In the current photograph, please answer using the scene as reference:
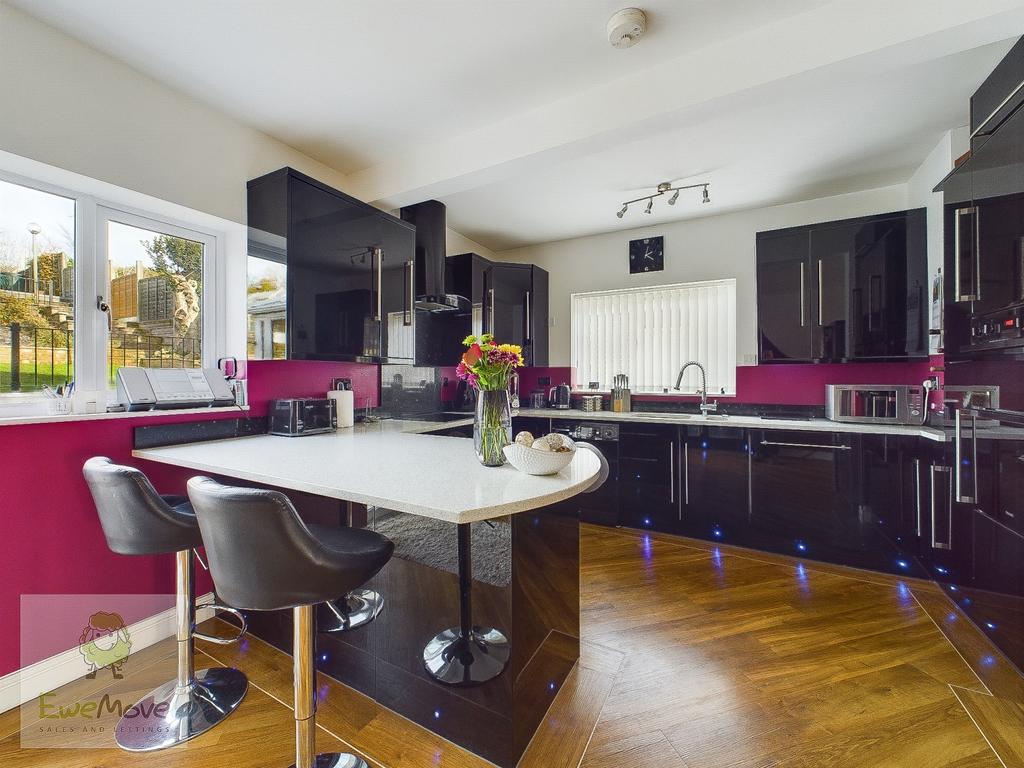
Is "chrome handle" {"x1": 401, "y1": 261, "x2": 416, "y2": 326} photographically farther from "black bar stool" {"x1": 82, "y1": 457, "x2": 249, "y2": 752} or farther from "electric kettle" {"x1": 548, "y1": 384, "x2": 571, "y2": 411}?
"electric kettle" {"x1": 548, "y1": 384, "x2": 571, "y2": 411}

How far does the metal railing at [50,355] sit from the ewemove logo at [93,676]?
0.85 meters

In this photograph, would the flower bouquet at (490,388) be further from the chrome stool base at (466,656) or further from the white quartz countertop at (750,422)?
the white quartz countertop at (750,422)

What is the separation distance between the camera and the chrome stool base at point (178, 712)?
4.78 ft

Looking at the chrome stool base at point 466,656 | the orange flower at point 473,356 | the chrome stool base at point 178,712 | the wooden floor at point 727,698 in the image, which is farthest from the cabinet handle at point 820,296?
the chrome stool base at point 178,712

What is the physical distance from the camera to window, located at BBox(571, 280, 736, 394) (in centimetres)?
374

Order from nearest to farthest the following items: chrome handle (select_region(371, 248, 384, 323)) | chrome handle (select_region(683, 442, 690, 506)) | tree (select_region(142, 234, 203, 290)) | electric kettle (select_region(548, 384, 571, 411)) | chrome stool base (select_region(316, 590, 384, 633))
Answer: chrome stool base (select_region(316, 590, 384, 633))
tree (select_region(142, 234, 203, 290))
chrome handle (select_region(371, 248, 384, 323))
chrome handle (select_region(683, 442, 690, 506))
electric kettle (select_region(548, 384, 571, 411))

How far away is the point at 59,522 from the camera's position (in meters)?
1.71

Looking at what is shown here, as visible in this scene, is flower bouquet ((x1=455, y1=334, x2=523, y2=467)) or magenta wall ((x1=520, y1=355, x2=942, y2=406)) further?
magenta wall ((x1=520, y1=355, x2=942, y2=406))

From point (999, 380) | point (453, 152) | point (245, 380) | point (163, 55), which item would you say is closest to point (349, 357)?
point (245, 380)

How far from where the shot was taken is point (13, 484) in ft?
5.25

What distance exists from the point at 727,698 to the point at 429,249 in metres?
3.09

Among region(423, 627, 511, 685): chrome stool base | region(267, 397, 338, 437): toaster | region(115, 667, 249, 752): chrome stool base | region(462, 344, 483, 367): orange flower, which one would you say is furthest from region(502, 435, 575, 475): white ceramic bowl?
region(267, 397, 338, 437): toaster

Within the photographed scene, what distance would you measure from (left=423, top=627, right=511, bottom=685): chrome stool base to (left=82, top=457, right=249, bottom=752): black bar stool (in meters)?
0.67

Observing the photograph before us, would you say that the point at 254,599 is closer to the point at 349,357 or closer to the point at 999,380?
the point at 349,357
